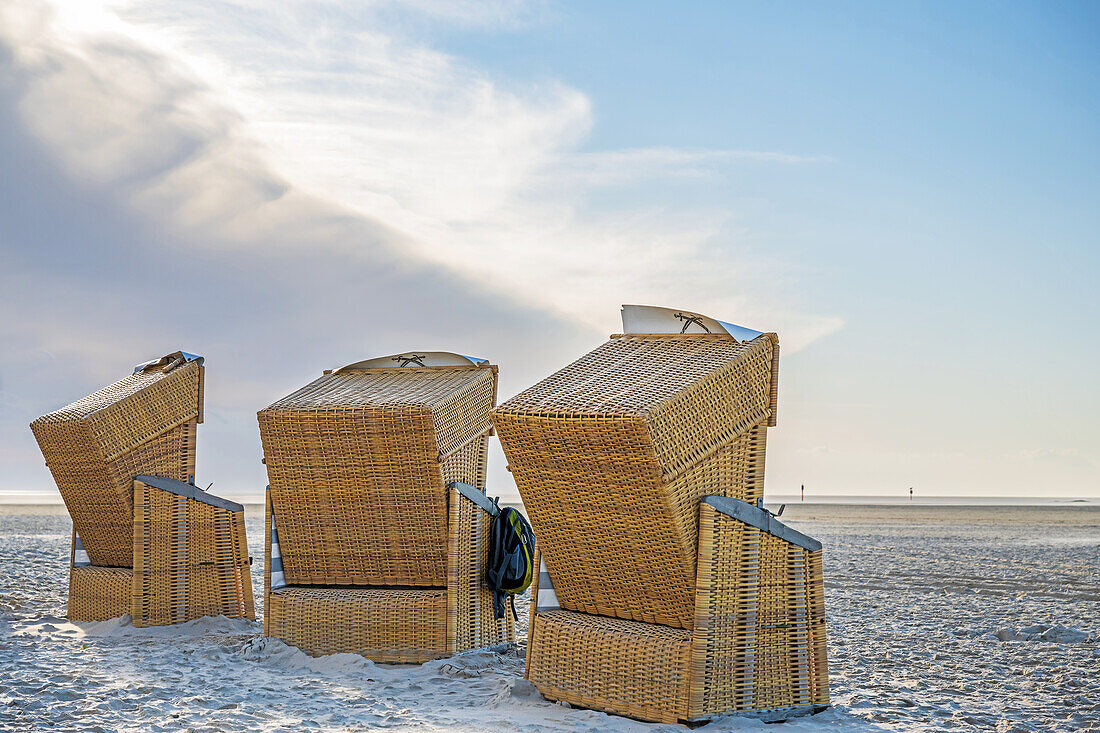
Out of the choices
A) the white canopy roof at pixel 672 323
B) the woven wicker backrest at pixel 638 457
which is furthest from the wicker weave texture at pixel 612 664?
the white canopy roof at pixel 672 323

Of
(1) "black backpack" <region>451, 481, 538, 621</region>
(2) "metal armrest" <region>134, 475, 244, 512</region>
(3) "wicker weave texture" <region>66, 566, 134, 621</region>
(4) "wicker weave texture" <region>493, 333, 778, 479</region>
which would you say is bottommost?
(3) "wicker weave texture" <region>66, 566, 134, 621</region>

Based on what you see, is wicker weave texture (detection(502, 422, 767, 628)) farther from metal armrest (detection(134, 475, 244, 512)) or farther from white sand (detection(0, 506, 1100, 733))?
metal armrest (detection(134, 475, 244, 512))

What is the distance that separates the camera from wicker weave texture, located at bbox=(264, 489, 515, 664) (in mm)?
6242

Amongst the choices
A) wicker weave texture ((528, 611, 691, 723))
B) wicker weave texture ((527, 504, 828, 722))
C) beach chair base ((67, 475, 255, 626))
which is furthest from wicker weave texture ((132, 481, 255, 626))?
wicker weave texture ((527, 504, 828, 722))

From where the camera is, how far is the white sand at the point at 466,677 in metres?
4.74

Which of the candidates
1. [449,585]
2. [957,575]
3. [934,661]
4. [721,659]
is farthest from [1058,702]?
[957,575]

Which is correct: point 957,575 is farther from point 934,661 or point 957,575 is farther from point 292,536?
point 292,536

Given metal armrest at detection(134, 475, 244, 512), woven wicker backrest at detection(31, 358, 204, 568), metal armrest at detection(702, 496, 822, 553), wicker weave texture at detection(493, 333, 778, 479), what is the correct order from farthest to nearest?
1. metal armrest at detection(134, 475, 244, 512)
2. woven wicker backrest at detection(31, 358, 204, 568)
3. metal armrest at detection(702, 496, 822, 553)
4. wicker weave texture at detection(493, 333, 778, 479)

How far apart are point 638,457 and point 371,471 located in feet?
7.98

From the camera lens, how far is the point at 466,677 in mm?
5875

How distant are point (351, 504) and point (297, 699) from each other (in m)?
1.46

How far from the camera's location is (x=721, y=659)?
4625 millimetres

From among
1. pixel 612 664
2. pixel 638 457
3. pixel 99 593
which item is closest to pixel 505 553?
pixel 612 664

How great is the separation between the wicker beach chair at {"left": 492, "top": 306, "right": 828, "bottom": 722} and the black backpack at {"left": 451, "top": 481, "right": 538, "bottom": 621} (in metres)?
1.39
